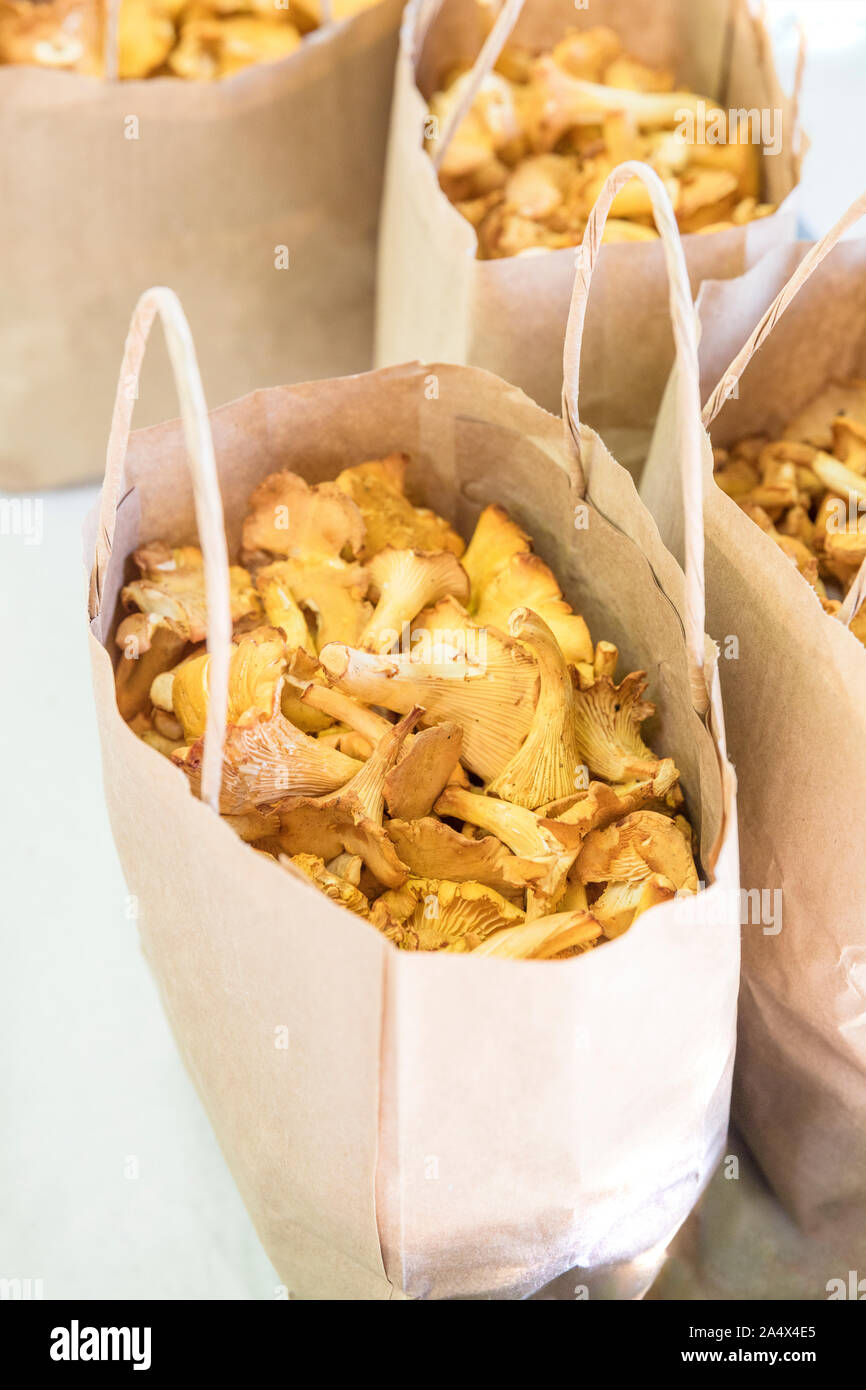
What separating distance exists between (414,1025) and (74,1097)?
466mm

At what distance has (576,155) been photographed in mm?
1129

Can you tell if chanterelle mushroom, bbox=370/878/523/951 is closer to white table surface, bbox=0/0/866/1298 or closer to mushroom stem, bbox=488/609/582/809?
mushroom stem, bbox=488/609/582/809

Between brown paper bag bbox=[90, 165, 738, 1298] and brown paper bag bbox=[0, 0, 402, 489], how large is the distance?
1.14ft

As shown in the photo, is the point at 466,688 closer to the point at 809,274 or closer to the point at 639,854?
the point at 639,854

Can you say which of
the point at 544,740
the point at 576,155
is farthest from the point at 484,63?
the point at 544,740

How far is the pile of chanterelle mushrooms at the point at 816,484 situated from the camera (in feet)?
2.75

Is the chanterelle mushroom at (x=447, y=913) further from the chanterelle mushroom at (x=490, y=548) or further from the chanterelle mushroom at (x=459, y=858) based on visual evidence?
the chanterelle mushroom at (x=490, y=548)

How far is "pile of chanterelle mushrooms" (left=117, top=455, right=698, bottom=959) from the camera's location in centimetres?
64

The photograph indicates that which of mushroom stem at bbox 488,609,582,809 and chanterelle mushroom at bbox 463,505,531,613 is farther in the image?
chanterelle mushroom at bbox 463,505,531,613

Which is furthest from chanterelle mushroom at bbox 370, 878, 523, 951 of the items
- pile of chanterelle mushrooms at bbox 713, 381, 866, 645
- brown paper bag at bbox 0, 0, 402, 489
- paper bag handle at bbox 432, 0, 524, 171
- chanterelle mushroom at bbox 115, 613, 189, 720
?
brown paper bag at bbox 0, 0, 402, 489

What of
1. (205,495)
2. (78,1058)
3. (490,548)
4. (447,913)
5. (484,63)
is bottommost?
(78,1058)

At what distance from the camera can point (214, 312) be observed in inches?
43.6

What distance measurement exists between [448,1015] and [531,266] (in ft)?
1.88

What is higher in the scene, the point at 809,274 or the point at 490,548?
the point at 809,274
